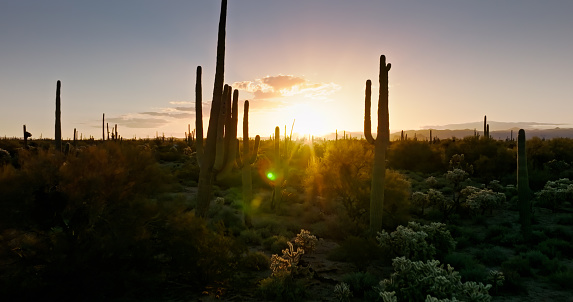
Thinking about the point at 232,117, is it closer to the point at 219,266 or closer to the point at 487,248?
the point at 219,266

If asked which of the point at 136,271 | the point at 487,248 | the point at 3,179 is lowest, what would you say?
the point at 487,248

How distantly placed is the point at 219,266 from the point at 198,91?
231 inches

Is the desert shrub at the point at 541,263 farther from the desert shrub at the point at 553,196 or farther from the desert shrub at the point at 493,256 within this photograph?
the desert shrub at the point at 553,196

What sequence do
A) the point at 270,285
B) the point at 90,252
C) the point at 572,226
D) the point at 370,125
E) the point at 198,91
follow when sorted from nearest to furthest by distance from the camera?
the point at 90,252, the point at 270,285, the point at 198,91, the point at 370,125, the point at 572,226

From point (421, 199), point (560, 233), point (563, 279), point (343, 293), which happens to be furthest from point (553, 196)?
A: point (343, 293)

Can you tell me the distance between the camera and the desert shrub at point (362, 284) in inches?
345

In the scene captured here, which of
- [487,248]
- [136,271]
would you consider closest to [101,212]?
[136,271]

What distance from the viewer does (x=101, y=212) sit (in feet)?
26.3

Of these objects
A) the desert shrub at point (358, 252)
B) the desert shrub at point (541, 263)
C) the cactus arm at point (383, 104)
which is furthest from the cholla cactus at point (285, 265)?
the desert shrub at point (541, 263)

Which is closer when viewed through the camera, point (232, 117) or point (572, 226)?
point (232, 117)

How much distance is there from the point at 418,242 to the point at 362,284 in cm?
255

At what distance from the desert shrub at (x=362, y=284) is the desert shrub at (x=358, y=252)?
51.9 inches

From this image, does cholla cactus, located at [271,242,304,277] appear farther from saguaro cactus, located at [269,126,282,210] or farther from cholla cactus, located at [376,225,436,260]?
saguaro cactus, located at [269,126,282,210]

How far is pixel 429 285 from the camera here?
25.8ft
